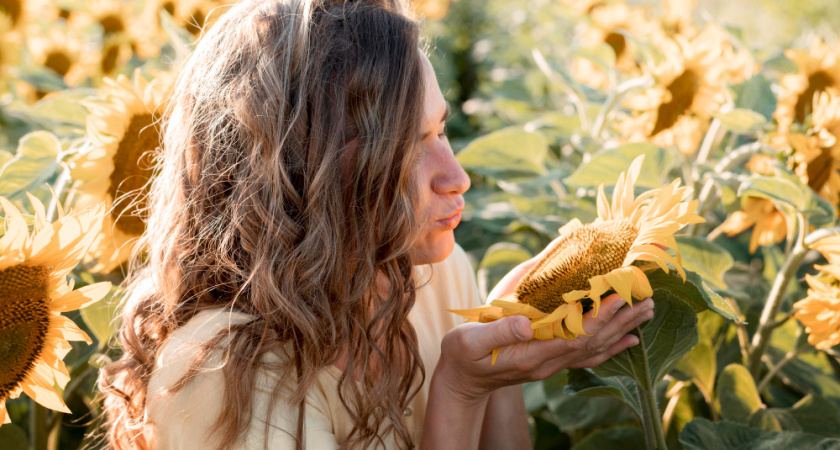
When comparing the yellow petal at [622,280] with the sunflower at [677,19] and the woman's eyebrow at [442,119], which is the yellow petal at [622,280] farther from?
the sunflower at [677,19]

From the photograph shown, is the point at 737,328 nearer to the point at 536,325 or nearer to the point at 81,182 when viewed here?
the point at 536,325

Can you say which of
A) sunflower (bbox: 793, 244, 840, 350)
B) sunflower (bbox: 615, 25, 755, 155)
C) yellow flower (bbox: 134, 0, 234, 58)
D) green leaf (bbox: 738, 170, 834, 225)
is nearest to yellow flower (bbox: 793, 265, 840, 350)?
sunflower (bbox: 793, 244, 840, 350)

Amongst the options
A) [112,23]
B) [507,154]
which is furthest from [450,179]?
[112,23]

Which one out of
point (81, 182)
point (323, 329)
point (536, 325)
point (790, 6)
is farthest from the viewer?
point (790, 6)

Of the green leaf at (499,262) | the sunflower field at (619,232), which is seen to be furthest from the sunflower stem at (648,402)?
the green leaf at (499,262)

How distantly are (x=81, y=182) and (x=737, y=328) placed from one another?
1005 mm

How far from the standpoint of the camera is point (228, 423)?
2.47 feet

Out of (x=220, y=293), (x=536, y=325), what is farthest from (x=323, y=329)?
(x=536, y=325)

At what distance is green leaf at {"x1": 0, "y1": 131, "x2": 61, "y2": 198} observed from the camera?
95cm

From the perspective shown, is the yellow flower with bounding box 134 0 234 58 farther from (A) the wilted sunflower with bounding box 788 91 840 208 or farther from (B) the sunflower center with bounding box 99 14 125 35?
(A) the wilted sunflower with bounding box 788 91 840 208

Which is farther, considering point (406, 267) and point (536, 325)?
point (406, 267)

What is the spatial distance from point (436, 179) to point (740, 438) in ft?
1.58

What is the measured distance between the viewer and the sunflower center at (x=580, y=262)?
68 centimetres

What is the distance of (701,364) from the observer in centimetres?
99
